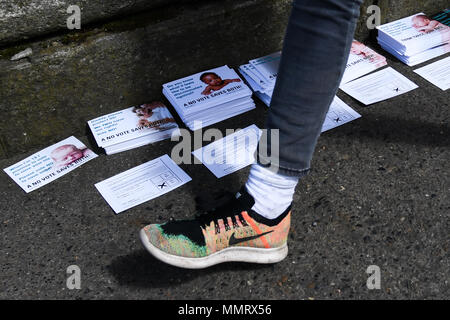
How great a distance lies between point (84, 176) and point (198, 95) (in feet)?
2.03

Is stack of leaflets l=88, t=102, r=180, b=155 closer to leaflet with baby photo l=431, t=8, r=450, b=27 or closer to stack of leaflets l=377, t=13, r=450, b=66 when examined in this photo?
stack of leaflets l=377, t=13, r=450, b=66

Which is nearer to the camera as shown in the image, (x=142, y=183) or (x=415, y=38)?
(x=142, y=183)

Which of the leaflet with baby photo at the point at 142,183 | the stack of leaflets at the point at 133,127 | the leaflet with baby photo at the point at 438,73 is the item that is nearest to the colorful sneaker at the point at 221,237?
the leaflet with baby photo at the point at 142,183

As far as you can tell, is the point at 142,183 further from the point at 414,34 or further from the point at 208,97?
the point at 414,34

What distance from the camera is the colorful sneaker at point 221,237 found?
1422 mm

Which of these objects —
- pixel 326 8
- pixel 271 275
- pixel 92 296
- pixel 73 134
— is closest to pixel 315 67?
pixel 326 8

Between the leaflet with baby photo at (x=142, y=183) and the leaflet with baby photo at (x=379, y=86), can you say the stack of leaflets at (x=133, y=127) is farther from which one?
the leaflet with baby photo at (x=379, y=86)

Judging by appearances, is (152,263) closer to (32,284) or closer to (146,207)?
(146,207)

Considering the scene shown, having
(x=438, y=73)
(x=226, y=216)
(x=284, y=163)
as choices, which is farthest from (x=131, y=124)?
(x=438, y=73)

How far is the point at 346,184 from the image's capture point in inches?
72.0

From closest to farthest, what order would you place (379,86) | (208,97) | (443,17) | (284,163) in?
1. (284,163)
2. (208,97)
3. (379,86)
4. (443,17)

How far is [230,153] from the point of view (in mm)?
2000

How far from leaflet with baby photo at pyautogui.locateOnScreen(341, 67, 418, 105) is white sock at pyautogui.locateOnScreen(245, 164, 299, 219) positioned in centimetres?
99

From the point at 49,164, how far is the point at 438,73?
1882mm
